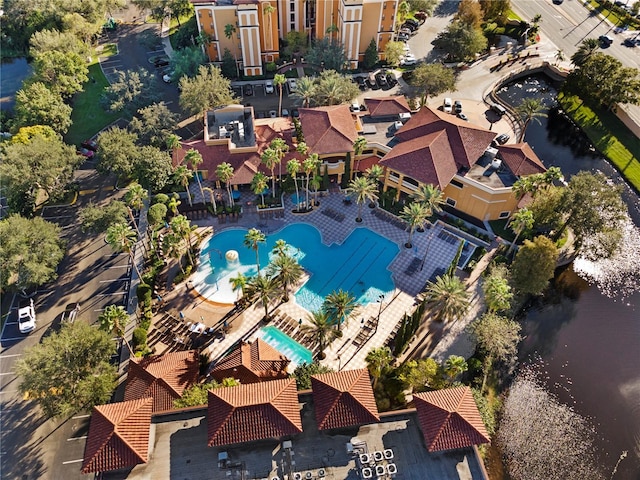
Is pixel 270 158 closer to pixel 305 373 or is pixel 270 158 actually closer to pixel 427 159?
pixel 427 159

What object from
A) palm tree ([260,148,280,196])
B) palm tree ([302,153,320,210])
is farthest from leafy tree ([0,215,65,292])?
palm tree ([302,153,320,210])

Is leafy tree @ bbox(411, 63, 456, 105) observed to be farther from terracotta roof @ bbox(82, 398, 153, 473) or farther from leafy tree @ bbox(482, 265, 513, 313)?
terracotta roof @ bbox(82, 398, 153, 473)

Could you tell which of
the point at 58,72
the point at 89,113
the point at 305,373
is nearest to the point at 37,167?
the point at 89,113

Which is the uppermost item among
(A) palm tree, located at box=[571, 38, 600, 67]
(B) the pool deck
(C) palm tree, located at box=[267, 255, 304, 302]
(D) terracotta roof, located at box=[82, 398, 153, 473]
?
(A) palm tree, located at box=[571, 38, 600, 67]

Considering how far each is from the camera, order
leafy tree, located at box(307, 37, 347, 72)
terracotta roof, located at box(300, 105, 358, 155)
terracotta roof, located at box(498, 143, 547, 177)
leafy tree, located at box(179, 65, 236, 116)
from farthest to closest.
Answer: leafy tree, located at box(307, 37, 347, 72)
leafy tree, located at box(179, 65, 236, 116)
terracotta roof, located at box(300, 105, 358, 155)
terracotta roof, located at box(498, 143, 547, 177)

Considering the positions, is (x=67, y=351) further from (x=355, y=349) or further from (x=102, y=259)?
(x=355, y=349)

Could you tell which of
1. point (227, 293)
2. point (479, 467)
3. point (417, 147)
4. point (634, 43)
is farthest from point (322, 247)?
point (634, 43)

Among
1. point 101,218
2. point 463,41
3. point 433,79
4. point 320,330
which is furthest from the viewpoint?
point 463,41
